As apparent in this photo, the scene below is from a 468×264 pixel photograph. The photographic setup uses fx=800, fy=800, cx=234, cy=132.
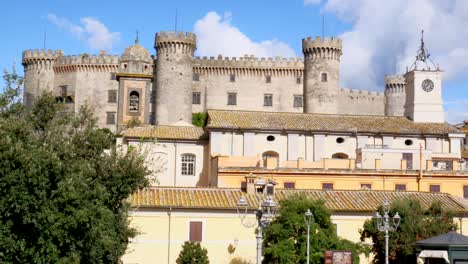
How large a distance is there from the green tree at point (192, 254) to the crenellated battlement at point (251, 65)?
165ft

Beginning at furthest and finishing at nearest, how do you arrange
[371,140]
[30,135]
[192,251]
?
[371,140] → [192,251] → [30,135]

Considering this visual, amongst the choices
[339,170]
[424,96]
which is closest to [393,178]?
[339,170]

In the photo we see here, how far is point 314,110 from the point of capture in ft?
279

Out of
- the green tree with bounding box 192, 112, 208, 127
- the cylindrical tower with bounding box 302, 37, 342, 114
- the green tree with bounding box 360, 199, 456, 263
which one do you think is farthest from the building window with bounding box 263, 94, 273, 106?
the green tree with bounding box 360, 199, 456, 263

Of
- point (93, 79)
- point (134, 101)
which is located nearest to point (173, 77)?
point (93, 79)

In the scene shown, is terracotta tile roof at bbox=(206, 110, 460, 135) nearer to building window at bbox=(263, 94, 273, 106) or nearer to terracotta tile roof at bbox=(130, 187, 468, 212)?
terracotta tile roof at bbox=(130, 187, 468, 212)

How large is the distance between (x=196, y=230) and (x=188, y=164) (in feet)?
58.8

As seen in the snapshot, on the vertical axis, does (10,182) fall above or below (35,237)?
above

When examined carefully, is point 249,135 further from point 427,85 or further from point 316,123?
point 427,85

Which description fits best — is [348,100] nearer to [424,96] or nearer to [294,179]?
[424,96]

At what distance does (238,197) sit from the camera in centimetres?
4300

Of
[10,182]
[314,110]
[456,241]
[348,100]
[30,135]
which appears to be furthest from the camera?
[348,100]

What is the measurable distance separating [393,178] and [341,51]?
3366 centimetres

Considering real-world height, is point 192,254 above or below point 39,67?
below
